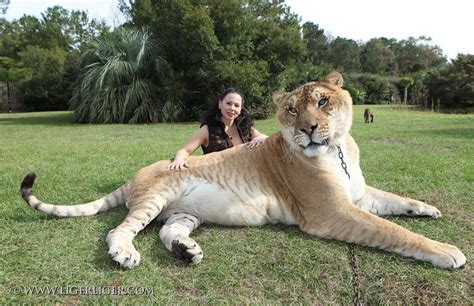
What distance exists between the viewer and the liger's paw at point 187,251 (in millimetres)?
2918

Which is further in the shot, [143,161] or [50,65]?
[50,65]

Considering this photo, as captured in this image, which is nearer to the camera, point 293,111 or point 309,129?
point 309,129

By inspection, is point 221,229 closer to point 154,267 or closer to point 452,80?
point 154,267

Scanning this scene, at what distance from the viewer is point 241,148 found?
4035 mm

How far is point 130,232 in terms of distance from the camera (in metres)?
3.19

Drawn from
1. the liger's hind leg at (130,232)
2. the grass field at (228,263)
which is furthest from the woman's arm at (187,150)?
the grass field at (228,263)

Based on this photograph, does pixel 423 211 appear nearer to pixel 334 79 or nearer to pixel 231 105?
pixel 334 79

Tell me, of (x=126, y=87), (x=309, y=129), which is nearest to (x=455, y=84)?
(x=126, y=87)

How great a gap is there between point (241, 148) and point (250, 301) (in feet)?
5.96

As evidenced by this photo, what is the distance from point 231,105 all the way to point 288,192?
5.24ft

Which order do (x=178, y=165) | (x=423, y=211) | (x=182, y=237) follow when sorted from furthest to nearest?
(x=178, y=165) < (x=423, y=211) < (x=182, y=237)

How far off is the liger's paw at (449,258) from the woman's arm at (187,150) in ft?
7.31

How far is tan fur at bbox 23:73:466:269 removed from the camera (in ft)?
9.95

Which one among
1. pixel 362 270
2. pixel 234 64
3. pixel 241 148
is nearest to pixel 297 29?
pixel 234 64
